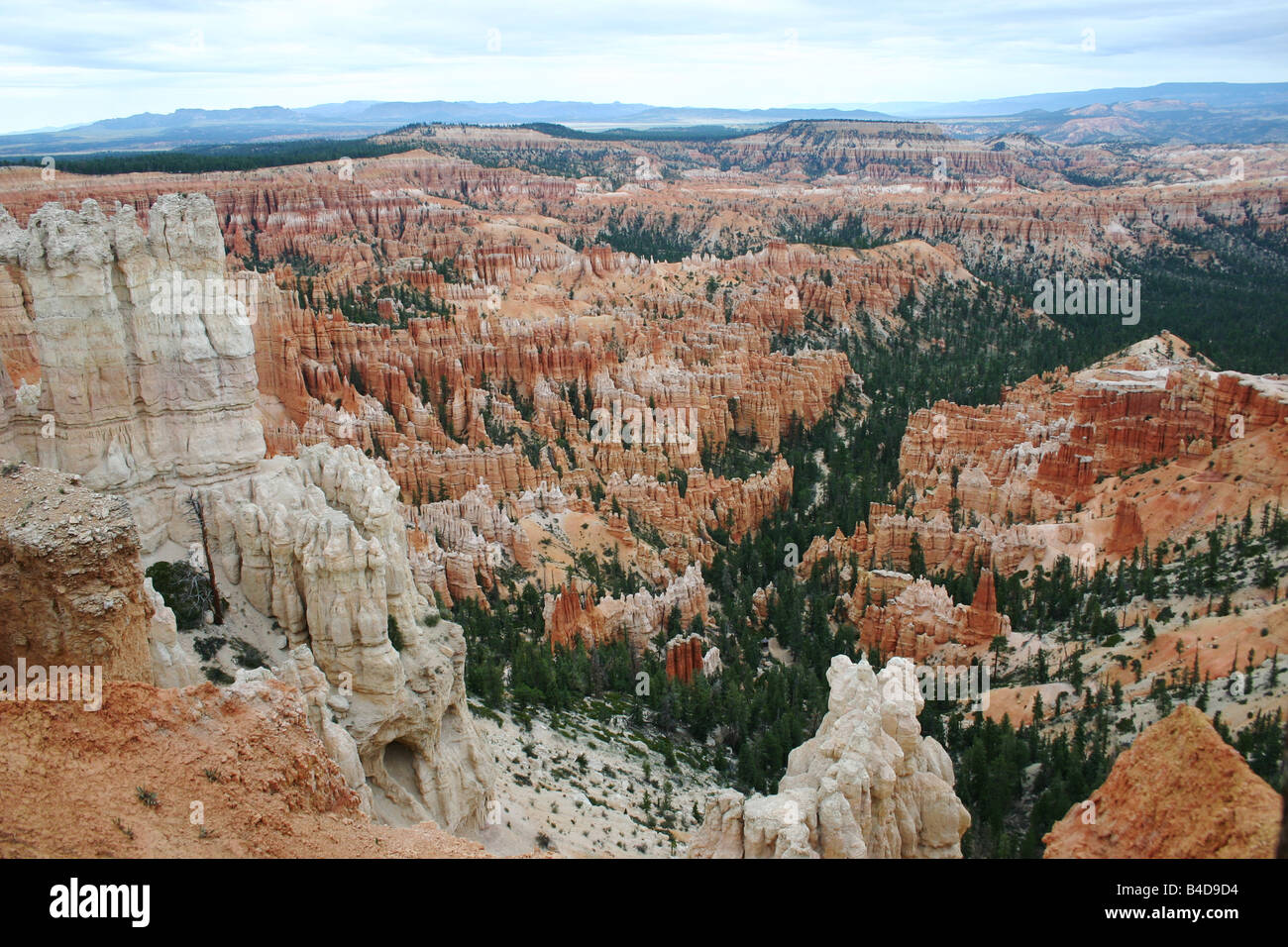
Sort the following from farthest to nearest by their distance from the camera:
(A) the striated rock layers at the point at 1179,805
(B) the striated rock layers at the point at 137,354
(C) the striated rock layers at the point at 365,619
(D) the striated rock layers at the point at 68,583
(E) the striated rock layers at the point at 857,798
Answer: (B) the striated rock layers at the point at 137,354 < (C) the striated rock layers at the point at 365,619 < (E) the striated rock layers at the point at 857,798 < (D) the striated rock layers at the point at 68,583 < (A) the striated rock layers at the point at 1179,805

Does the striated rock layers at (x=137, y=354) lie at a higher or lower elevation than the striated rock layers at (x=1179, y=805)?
higher

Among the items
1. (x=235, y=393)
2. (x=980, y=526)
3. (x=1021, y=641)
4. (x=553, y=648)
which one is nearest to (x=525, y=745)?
(x=553, y=648)

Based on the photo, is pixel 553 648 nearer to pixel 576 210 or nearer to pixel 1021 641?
pixel 1021 641

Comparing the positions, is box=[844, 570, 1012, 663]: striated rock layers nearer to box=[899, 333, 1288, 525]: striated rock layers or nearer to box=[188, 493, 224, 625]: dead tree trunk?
box=[899, 333, 1288, 525]: striated rock layers

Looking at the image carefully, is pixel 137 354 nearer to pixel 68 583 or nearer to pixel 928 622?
pixel 68 583

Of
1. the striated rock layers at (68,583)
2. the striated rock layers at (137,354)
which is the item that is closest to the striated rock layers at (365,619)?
the striated rock layers at (137,354)

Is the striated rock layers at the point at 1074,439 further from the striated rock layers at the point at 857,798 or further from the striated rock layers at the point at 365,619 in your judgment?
the striated rock layers at the point at 365,619
